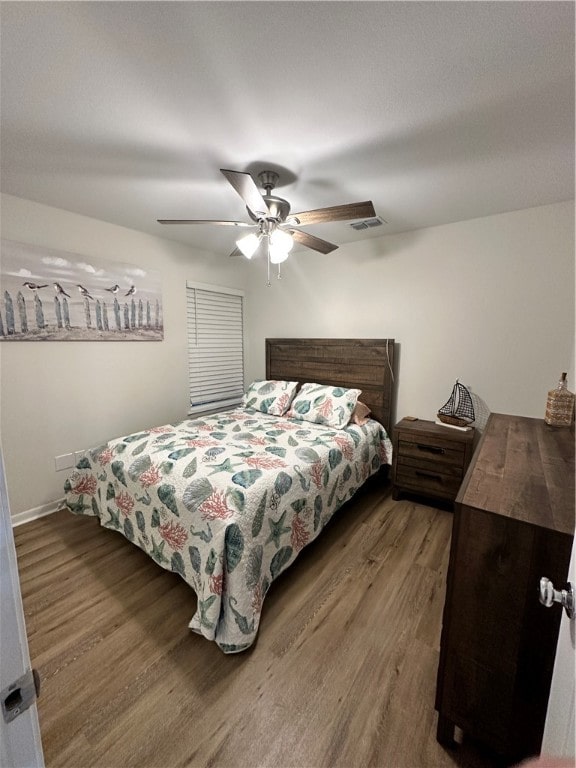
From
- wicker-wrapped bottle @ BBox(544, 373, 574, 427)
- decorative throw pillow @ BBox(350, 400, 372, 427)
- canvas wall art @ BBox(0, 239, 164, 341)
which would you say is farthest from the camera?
decorative throw pillow @ BBox(350, 400, 372, 427)

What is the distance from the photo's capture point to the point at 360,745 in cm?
114

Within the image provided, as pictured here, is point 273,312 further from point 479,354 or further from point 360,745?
point 360,745

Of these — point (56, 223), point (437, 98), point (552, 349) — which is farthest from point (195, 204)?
point (552, 349)

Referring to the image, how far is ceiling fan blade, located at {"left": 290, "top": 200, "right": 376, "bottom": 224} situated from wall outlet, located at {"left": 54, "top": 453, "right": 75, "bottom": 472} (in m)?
2.49

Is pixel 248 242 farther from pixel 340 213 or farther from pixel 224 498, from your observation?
pixel 224 498

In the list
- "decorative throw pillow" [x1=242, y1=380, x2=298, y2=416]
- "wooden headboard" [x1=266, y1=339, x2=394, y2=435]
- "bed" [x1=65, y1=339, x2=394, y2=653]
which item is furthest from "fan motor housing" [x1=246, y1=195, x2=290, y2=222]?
"decorative throw pillow" [x1=242, y1=380, x2=298, y2=416]

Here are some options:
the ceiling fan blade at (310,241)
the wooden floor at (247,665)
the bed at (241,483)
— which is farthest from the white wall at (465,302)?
the wooden floor at (247,665)

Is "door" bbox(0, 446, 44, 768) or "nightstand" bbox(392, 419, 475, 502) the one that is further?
"nightstand" bbox(392, 419, 475, 502)

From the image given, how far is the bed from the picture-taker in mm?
1478

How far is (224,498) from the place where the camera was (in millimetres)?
1570

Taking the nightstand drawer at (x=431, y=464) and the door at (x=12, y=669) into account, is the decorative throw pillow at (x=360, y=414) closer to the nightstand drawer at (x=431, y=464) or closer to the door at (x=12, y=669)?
the nightstand drawer at (x=431, y=464)

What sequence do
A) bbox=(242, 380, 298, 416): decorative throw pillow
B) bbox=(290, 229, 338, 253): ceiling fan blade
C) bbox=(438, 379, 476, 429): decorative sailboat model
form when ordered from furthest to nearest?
bbox=(242, 380, 298, 416): decorative throw pillow < bbox=(438, 379, 476, 429): decorative sailboat model < bbox=(290, 229, 338, 253): ceiling fan blade

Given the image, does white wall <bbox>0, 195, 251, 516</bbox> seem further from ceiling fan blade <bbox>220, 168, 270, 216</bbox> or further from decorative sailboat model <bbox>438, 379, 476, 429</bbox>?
decorative sailboat model <bbox>438, 379, 476, 429</bbox>

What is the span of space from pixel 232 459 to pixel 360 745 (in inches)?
51.3
